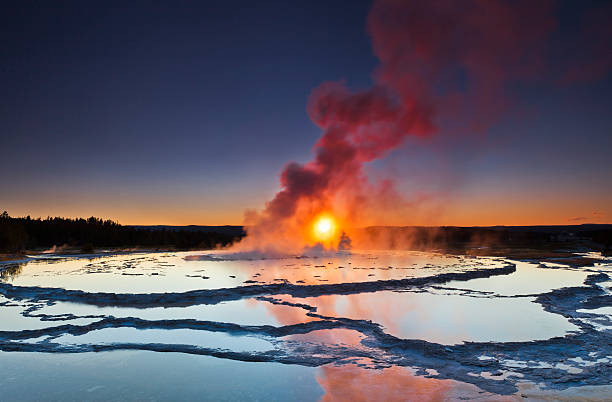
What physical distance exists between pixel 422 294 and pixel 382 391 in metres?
8.88

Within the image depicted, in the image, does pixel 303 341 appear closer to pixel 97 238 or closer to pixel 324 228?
pixel 324 228

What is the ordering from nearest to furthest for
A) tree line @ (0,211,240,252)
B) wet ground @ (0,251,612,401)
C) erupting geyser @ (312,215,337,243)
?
1. wet ground @ (0,251,612,401)
2. erupting geyser @ (312,215,337,243)
3. tree line @ (0,211,240,252)

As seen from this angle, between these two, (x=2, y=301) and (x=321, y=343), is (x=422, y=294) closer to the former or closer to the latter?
(x=321, y=343)

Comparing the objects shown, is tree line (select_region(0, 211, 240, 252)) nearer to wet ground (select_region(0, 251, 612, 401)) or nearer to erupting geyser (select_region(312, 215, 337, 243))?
erupting geyser (select_region(312, 215, 337, 243))

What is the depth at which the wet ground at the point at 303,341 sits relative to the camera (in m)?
5.83

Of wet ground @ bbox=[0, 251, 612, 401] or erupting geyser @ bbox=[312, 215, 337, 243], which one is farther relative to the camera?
erupting geyser @ bbox=[312, 215, 337, 243]

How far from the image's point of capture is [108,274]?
1916 centimetres

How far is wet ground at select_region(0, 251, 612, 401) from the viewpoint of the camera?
19.1 ft

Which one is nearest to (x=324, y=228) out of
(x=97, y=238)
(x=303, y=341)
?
(x=303, y=341)

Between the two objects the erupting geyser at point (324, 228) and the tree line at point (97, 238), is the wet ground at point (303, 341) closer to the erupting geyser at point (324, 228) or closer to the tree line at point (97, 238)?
the erupting geyser at point (324, 228)

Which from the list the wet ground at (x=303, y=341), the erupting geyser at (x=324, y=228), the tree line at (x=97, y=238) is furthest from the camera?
the tree line at (x=97, y=238)

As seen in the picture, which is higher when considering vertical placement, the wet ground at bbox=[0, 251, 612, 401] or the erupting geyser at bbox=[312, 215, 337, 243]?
the erupting geyser at bbox=[312, 215, 337, 243]

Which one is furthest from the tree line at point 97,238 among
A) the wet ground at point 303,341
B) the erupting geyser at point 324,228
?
the wet ground at point 303,341

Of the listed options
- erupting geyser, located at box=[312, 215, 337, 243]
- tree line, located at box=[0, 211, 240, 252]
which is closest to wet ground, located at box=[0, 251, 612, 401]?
erupting geyser, located at box=[312, 215, 337, 243]
